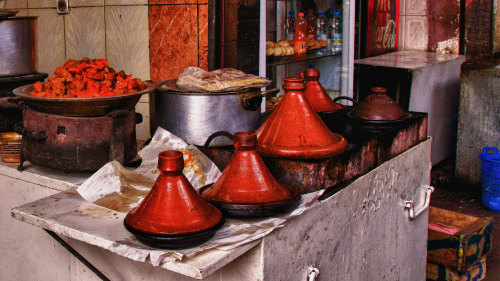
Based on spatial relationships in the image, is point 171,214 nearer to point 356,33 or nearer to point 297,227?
point 297,227

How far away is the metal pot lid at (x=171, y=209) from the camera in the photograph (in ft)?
4.74

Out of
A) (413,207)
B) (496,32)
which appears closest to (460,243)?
(413,207)

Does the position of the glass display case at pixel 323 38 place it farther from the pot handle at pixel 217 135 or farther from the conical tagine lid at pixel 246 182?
the conical tagine lid at pixel 246 182

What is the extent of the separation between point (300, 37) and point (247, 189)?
2724 millimetres

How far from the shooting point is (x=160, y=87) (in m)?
2.36

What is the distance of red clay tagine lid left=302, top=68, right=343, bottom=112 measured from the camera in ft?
8.59

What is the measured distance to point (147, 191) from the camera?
1.90 meters

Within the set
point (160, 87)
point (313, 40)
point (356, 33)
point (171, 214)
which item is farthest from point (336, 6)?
point (171, 214)

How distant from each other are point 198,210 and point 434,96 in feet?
14.5

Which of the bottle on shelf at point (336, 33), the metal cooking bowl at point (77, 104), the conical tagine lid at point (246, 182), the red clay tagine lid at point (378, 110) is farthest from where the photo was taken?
the bottle on shelf at point (336, 33)

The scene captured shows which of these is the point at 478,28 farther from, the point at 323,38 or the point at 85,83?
the point at 85,83

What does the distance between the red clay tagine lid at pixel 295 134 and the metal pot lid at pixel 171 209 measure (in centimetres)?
45

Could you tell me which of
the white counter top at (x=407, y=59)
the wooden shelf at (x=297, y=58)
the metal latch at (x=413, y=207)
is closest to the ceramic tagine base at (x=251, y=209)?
the metal latch at (x=413, y=207)

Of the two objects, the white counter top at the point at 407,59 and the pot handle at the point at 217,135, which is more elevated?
the white counter top at the point at 407,59
